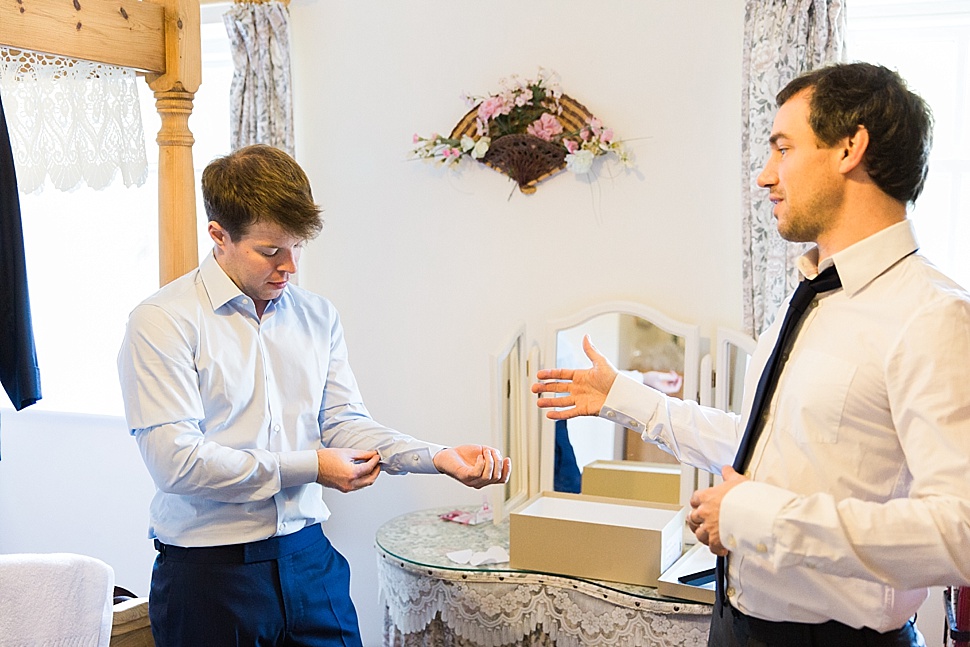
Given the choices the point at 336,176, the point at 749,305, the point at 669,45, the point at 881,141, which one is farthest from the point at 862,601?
the point at 336,176

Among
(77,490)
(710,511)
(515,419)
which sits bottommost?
(77,490)

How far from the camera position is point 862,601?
59.1 inches

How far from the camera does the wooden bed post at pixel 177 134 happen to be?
2.44 meters

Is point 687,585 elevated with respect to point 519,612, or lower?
elevated

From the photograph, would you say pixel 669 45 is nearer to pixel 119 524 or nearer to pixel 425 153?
pixel 425 153

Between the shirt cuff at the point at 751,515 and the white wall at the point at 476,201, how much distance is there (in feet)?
5.75

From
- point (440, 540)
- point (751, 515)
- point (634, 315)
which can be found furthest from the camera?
point (634, 315)

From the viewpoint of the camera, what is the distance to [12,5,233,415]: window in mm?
4227

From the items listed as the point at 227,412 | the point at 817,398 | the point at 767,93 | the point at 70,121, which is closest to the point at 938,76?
the point at 767,93

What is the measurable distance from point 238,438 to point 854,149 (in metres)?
1.34

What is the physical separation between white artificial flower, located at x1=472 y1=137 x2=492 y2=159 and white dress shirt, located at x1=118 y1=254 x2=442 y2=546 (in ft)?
3.96

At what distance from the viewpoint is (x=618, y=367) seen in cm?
311

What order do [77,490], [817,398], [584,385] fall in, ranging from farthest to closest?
[77,490], [584,385], [817,398]

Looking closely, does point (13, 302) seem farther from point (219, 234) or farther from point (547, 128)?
point (547, 128)
